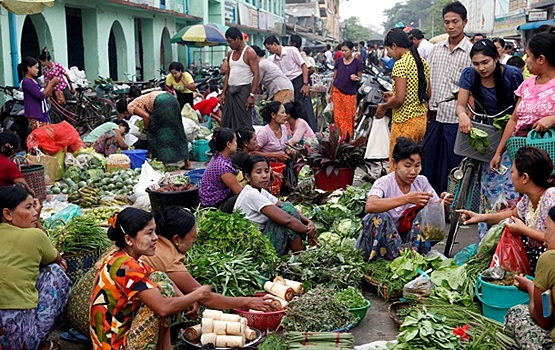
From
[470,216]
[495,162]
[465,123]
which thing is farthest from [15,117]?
[470,216]

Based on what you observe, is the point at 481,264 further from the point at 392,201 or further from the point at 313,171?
the point at 313,171

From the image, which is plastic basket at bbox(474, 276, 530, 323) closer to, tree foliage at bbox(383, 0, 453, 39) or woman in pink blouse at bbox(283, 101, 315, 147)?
woman in pink blouse at bbox(283, 101, 315, 147)

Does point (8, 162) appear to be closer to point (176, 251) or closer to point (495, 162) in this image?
point (176, 251)

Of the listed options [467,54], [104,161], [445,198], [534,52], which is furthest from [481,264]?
[104,161]

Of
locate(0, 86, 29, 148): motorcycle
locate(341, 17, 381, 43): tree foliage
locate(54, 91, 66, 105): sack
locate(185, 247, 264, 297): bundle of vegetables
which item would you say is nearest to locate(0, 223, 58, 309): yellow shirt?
locate(185, 247, 264, 297): bundle of vegetables

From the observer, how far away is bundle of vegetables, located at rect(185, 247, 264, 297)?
450 cm

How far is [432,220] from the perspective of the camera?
16.6 ft

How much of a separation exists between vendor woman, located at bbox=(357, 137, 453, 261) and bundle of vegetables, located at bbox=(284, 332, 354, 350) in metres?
1.33

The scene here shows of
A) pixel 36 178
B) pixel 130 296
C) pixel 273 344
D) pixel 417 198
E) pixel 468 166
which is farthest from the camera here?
pixel 36 178

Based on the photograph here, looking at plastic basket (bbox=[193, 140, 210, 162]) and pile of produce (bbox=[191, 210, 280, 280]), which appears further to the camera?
plastic basket (bbox=[193, 140, 210, 162])

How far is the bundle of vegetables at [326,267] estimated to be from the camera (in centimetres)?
482

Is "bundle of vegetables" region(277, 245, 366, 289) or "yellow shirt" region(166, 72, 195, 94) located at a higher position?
"yellow shirt" region(166, 72, 195, 94)

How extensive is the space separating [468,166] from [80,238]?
10.4ft

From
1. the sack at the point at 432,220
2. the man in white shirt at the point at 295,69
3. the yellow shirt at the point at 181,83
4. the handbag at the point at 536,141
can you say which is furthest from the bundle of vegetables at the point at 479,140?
the yellow shirt at the point at 181,83
